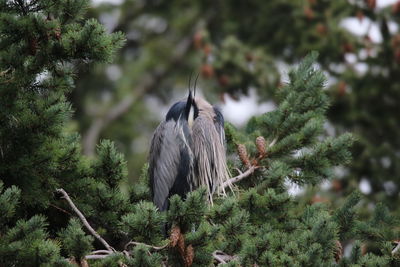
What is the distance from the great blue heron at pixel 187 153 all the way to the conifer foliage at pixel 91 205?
1.07ft

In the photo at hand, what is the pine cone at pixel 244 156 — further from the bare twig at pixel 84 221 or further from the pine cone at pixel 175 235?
the pine cone at pixel 175 235

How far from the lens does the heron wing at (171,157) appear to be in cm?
518

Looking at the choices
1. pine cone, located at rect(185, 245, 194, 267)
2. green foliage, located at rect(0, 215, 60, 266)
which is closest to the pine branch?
pine cone, located at rect(185, 245, 194, 267)

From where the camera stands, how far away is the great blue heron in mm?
5172

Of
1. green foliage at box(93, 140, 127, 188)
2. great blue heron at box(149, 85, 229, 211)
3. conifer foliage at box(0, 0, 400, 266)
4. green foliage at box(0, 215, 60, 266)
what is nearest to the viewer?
green foliage at box(0, 215, 60, 266)

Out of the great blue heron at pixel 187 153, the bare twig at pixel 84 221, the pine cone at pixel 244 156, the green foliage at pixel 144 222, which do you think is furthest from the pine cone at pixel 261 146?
the green foliage at pixel 144 222

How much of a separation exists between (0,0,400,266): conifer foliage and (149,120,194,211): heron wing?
276mm

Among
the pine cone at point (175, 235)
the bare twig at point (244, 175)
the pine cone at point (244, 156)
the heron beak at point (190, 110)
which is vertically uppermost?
the heron beak at point (190, 110)

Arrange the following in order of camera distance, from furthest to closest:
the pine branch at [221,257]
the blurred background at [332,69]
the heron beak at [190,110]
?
the blurred background at [332,69] → the heron beak at [190,110] → the pine branch at [221,257]

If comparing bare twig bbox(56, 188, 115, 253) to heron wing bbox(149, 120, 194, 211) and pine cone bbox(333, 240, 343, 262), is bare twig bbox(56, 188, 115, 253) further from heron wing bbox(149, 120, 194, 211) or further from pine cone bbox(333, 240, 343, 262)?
Result: pine cone bbox(333, 240, 343, 262)

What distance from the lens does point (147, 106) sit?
52.3 ft

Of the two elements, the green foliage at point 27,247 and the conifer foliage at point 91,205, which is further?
the conifer foliage at point 91,205

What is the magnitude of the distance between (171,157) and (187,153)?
0.12m

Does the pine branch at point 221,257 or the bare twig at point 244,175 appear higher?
the bare twig at point 244,175
